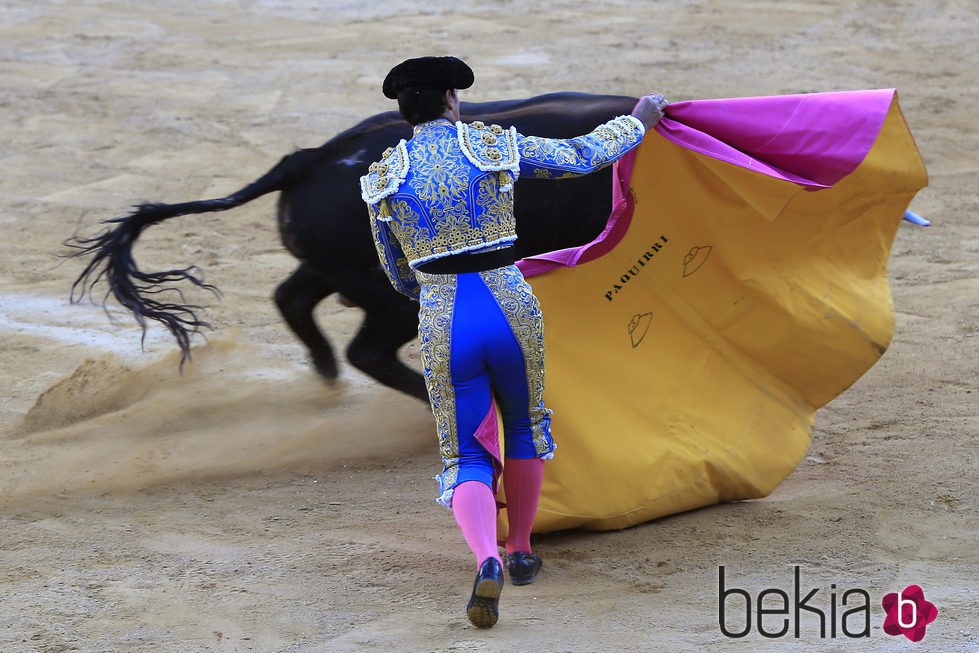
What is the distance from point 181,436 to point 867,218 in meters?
2.41

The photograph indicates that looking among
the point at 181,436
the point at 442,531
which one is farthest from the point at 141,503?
the point at 442,531

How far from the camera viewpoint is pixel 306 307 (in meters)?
4.61

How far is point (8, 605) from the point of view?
10.1ft

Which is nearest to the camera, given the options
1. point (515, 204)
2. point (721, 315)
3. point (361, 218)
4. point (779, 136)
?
point (779, 136)

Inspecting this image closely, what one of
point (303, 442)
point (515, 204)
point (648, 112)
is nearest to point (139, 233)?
point (303, 442)

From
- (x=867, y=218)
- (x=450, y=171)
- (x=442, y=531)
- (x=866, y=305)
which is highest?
(x=450, y=171)

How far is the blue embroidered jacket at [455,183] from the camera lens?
284cm

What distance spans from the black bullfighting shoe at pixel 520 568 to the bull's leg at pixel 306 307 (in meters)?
1.56

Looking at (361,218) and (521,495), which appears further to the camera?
(361,218)

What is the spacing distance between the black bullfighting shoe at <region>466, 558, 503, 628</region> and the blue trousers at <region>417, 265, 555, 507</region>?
248mm

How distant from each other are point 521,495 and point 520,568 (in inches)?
7.8

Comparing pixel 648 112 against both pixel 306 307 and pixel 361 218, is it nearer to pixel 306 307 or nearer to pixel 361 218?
pixel 361 218

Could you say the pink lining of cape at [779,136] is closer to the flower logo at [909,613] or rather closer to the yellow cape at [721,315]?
the yellow cape at [721,315]

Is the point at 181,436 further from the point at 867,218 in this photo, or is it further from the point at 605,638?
the point at 867,218
